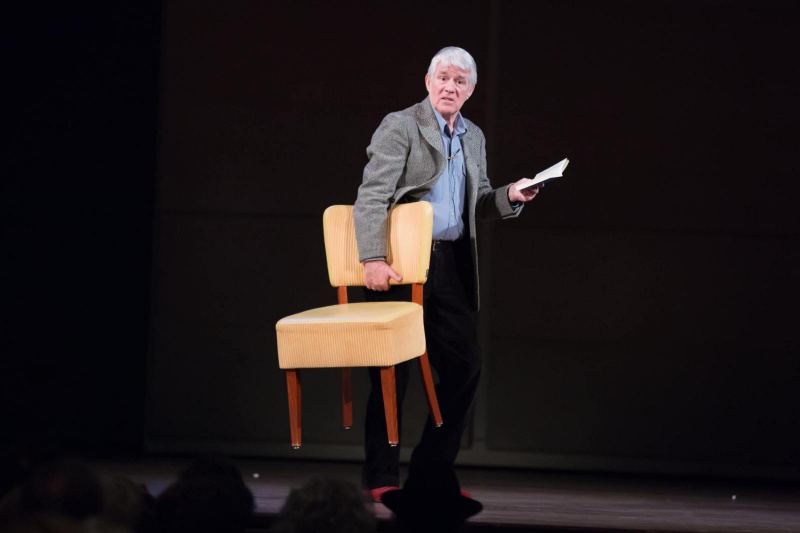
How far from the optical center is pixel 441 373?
10.4 ft

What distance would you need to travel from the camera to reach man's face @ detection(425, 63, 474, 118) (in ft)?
10.1

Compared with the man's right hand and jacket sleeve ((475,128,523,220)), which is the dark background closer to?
jacket sleeve ((475,128,523,220))

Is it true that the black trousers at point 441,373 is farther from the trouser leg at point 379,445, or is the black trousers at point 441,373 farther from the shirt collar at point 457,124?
the shirt collar at point 457,124

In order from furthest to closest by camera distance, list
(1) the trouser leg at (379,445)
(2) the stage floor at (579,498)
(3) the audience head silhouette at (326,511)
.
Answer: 1. (1) the trouser leg at (379,445)
2. (2) the stage floor at (579,498)
3. (3) the audience head silhouette at (326,511)

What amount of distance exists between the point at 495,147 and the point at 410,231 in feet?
4.31

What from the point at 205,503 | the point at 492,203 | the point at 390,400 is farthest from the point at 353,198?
the point at 205,503

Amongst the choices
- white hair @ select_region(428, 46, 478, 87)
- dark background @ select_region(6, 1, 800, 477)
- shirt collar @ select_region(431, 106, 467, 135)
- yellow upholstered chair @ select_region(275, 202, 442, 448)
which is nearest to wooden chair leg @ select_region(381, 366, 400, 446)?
yellow upholstered chair @ select_region(275, 202, 442, 448)

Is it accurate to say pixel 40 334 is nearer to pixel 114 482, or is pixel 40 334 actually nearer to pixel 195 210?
pixel 195 210

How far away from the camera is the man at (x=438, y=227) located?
10.0ft

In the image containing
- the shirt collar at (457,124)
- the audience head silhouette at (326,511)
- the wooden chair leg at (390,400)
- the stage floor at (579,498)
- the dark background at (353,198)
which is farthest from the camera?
the dark background at (353,198)

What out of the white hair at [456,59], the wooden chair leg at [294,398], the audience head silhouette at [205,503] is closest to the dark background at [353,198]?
the white hair at [456,59]

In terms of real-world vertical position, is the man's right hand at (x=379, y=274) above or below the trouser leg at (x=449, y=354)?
above

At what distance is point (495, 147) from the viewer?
14.0 ft

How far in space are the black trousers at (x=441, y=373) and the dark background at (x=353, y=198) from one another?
112 centimetres
